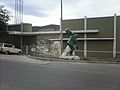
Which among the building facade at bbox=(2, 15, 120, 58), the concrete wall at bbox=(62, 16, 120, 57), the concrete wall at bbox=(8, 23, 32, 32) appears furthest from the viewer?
the concrete wall at bbox=(8, 23, 32, 32)

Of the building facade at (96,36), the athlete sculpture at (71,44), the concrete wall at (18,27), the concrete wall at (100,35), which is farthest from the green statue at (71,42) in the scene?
the concrete wall at (18,27)

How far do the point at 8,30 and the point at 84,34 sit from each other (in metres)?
17.1

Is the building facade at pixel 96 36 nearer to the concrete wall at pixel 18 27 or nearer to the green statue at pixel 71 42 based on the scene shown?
the concrete wall at pixel 18 27

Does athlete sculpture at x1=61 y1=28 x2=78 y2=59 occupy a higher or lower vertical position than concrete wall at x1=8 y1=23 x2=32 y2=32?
lower

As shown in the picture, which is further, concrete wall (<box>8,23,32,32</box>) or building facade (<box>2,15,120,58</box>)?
concrete wall (<box>8,23,32,32</box>)

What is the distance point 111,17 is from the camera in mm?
32219

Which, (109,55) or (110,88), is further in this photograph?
(109,55)

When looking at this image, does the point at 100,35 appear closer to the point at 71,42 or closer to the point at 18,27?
the point at 71,42

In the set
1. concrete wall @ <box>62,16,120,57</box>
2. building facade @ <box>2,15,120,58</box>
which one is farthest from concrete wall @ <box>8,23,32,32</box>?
concrete wall @ <box>62,16,120,57</box>

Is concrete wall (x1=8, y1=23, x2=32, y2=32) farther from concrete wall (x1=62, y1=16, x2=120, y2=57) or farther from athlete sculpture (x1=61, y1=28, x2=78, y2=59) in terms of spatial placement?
athlete sculpture (x1=61, y1=28, x2=78, y2=59)

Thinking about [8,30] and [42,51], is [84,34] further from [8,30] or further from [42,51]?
[8,30]

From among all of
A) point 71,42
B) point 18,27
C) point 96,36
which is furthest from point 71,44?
point 18,27

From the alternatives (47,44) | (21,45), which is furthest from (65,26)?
(21,45)

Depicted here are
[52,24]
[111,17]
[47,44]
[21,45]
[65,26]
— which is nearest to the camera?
[111,17]
